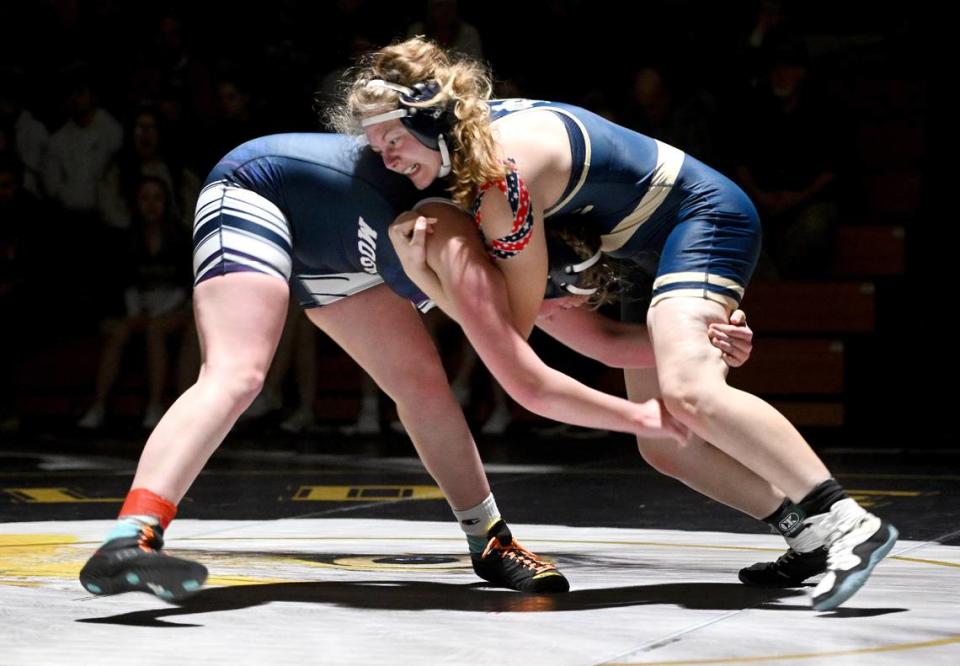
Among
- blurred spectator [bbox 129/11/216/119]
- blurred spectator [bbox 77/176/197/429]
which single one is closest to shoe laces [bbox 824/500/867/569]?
blurred spectator [bbox 77/176/197/429]

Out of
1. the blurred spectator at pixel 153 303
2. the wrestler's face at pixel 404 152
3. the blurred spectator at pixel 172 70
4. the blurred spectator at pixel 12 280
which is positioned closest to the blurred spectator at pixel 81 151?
the blurred spectator at pixel 12 280

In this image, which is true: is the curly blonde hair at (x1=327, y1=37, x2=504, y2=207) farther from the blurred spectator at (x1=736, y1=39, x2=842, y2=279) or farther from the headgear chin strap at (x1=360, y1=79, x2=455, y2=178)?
the blurred spectator at (x1=736, y1=39, x2=842, y2=279)

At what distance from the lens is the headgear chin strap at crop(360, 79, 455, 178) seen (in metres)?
3.15

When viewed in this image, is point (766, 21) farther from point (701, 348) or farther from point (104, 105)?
point (701, 348)

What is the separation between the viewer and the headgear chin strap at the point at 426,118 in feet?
10.3

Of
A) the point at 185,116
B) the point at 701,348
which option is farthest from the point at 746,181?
the point at 701,348

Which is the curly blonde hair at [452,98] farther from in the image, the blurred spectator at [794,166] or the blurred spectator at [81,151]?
the blurred spectator at [81,151]

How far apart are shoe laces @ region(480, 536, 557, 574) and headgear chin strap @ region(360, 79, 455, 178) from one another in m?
0.81

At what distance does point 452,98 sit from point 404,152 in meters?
0.13

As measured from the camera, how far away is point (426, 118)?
124 inches

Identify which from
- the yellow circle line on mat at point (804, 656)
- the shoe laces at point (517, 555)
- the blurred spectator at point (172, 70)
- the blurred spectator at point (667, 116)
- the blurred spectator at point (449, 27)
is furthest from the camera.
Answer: the blurred spectator at point (172, 70)

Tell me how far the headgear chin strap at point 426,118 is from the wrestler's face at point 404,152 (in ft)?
0.04

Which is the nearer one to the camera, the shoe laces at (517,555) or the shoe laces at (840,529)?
the shoe laces at (840,529)

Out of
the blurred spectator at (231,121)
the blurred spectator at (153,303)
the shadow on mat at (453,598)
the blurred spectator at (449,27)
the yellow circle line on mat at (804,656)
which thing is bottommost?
the yellow circle line on mat at (804,656)
